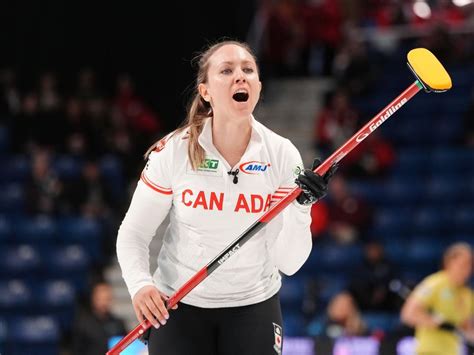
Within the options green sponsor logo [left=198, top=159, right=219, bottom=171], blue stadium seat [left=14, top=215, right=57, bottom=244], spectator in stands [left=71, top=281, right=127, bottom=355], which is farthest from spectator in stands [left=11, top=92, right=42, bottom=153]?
green sponsor logo [left=198, top=159, right=219, bottom=171]

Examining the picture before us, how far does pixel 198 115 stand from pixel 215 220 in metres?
0.56

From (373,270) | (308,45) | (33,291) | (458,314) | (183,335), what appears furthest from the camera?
(308,45)

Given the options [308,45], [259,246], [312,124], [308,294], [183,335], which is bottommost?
[183,335]

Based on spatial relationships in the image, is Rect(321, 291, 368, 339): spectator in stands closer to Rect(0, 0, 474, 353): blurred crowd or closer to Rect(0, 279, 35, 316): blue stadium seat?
Rect(0, 0, 474, 353): blurred crowd

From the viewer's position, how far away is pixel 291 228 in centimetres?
394

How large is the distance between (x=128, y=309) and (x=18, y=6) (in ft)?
17.5

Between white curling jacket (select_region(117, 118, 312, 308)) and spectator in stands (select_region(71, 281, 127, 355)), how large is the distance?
4.41m

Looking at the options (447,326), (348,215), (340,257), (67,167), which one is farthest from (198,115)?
(67,167)

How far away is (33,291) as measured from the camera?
10266mm

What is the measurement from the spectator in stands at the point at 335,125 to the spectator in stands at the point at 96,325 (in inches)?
157

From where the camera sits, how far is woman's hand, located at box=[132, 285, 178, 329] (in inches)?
150

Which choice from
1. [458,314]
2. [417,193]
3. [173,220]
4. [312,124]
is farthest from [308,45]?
[173,220]

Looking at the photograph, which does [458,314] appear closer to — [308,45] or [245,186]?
[245,186]

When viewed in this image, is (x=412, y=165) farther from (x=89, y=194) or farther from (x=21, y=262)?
(x=21, y=262)
